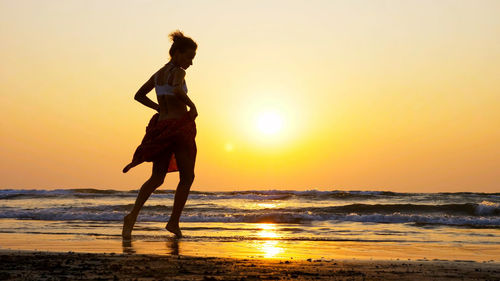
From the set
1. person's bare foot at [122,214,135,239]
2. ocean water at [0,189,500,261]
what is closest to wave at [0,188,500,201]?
ocean water at [0,189,500,261]

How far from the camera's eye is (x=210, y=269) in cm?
416

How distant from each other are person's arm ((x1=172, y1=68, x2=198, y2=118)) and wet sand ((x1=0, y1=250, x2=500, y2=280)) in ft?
7.05

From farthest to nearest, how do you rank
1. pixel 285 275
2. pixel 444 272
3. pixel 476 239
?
pixel 476 239 < pixel 444 272 < pixel 285 275

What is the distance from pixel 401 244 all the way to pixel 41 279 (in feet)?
16.3

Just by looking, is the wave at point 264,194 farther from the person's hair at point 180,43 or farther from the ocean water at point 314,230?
the person's hair at point 180,43

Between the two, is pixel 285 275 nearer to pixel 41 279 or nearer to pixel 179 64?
pixel 41 279

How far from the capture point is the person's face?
6.75m

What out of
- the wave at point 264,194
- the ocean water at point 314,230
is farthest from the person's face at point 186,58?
the wave at point 264,194

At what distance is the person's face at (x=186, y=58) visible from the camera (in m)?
6.75

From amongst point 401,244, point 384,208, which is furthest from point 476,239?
point 384,208

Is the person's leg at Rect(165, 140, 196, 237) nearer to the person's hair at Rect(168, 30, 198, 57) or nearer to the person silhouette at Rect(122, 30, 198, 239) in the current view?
the person silhouette at Rect(122, 30, 198, 239)

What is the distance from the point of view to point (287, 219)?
13.5 metres

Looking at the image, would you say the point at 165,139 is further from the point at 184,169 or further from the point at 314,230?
the point at 314,230

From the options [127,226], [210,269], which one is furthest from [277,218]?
[210,269]
